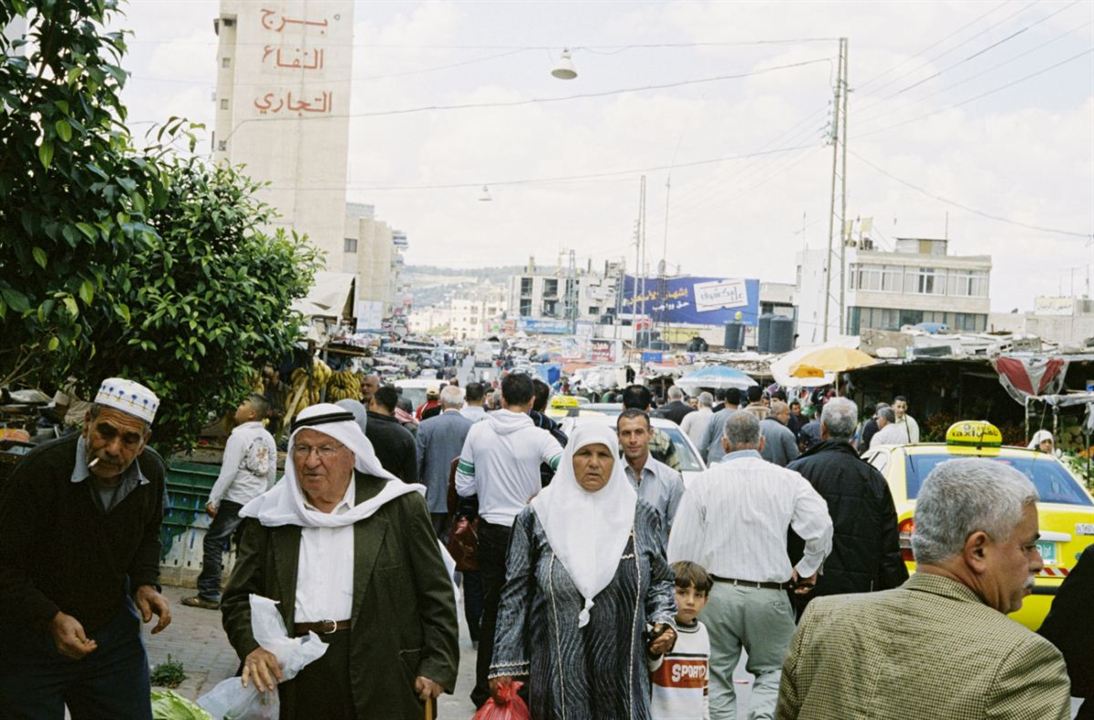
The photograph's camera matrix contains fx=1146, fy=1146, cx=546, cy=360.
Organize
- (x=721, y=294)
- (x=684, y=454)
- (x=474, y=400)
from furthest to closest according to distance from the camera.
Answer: (x=721, y=294), (x=684, y=454), (x=474, y=400)

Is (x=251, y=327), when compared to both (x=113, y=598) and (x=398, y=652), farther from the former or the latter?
(x=398, y=652)

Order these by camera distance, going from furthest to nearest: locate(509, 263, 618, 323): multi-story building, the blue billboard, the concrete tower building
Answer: locate(509, 263, 618, 323): multi-story building, the blue billboard, the concrete tower building

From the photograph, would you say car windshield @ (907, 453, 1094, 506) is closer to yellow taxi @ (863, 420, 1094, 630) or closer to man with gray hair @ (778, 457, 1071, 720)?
yellow taxi @ (863, 420, 1094, 630)

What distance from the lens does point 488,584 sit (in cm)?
736

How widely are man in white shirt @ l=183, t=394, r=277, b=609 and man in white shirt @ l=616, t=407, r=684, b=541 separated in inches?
147

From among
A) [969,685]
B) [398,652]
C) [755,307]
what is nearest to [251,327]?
[398,652]

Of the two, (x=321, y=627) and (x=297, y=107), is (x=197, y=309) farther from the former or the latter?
(x=297, y=107)

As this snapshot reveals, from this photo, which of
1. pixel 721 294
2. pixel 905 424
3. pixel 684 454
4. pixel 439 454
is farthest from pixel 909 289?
pixel 439 454

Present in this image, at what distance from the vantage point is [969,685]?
2.49 metres

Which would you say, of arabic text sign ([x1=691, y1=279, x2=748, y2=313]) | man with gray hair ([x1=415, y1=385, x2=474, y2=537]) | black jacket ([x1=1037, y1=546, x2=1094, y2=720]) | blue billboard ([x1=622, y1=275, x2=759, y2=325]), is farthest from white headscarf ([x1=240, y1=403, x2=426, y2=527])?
arabic text sign ([x1=691, y1=279, x2=748, y2=313])

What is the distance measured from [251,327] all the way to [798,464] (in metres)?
4.43

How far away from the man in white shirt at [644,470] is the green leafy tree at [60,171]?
133 inches

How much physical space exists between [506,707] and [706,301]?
7545 cm

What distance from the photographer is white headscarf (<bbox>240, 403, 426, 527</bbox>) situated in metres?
3.96
